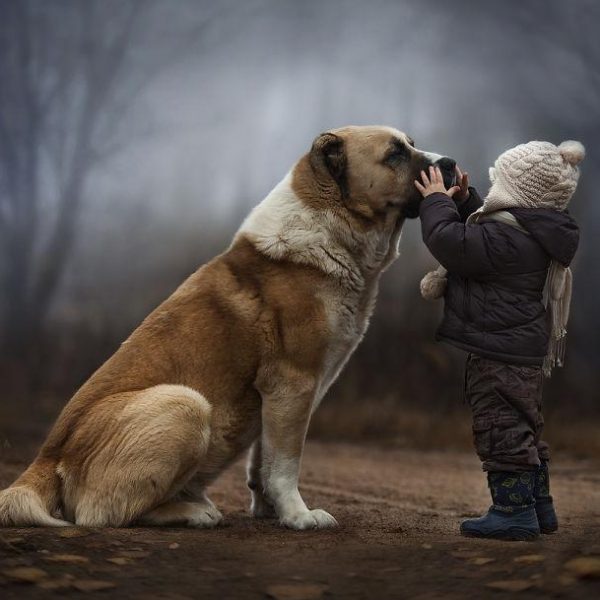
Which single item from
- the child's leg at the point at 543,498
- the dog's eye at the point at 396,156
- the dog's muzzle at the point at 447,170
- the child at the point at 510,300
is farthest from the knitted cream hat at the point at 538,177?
the child's leg at the point at 543,498

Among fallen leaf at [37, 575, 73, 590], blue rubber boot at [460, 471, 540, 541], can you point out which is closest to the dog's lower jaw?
blue rubber boot at [460, 471, 540, 541]

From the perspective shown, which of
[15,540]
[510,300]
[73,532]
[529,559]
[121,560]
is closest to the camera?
[529,559]

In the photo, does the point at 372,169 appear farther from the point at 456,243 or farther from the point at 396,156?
the point at 456,243

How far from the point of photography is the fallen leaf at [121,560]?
331 centimetres

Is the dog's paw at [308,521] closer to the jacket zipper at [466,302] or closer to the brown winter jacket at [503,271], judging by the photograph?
the brown winter jacket at [503,271]

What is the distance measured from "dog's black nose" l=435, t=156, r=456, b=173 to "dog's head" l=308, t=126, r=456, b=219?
0.02 meters

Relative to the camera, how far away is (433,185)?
437 cm

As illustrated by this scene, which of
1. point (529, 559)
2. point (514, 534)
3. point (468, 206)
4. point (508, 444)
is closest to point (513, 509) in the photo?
point (514, 534)

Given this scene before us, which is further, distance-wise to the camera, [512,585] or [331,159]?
[331,159]

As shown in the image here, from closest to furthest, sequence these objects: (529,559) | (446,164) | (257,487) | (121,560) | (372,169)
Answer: (529,559) → (121,560) → (446,164) → (372,169) → (257,487)

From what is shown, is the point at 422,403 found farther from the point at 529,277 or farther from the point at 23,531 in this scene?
the point at 23,531

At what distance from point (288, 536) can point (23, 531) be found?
1.14 metres

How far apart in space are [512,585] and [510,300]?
1.48 meters

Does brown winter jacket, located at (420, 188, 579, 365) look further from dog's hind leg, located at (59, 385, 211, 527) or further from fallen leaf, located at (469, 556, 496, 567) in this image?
dog's hind leg, located at (59, 385, 211, 527)
